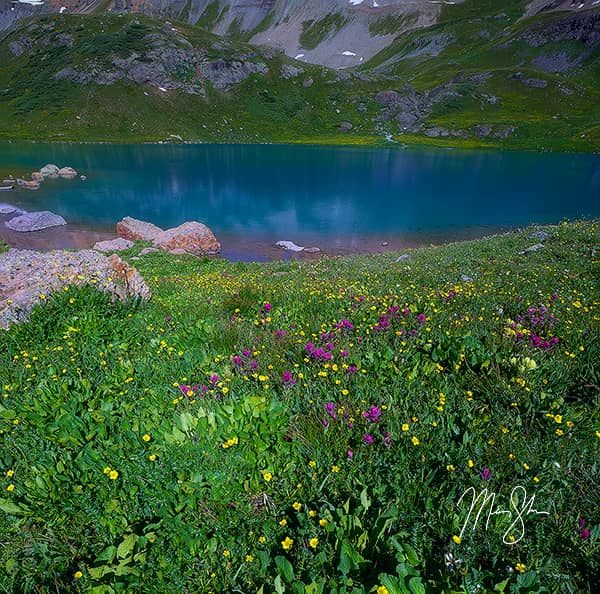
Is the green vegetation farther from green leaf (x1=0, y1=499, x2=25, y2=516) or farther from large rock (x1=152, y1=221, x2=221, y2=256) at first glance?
large rock (x1=152, y1=221, x2=221, y2=256)

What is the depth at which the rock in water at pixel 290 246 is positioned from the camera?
32844mm

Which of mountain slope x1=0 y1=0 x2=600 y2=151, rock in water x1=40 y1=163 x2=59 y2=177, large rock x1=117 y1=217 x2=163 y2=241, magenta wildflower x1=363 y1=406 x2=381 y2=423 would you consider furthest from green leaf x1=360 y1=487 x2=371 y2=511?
mountain slope x1=0 y1=0 x2=600 y2=151

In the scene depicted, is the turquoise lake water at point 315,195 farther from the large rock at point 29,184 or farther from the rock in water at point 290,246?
the rock in water at point 290,246

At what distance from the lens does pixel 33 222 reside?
35.5 meters

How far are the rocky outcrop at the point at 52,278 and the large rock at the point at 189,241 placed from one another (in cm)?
2125

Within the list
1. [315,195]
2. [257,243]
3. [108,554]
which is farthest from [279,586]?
[315,195]

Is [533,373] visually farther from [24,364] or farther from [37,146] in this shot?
[37,146]

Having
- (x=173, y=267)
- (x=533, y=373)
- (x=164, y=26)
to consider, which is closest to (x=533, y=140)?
(x=173, y=267)

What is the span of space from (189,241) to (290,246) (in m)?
8.90

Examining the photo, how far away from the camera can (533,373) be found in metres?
4.48

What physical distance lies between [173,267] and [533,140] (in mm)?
148814
